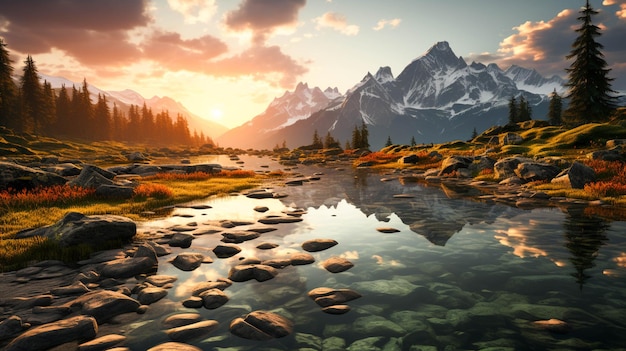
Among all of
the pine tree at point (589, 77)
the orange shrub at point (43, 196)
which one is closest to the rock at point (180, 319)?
the orange shrub at point (43, 196)

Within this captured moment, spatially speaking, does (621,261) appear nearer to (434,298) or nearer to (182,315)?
(434,298)

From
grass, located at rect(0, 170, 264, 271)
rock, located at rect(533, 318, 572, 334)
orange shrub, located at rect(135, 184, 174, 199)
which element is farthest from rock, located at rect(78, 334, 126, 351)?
orange shrub, located at rect(135, 184, 174, 199)

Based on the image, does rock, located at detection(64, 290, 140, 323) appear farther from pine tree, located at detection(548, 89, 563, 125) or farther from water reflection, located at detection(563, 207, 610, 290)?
pine tree, located at detection(548, 89, 563, 125)

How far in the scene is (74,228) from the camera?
9586 millimetres

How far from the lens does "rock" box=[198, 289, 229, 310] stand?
6531 millimetres

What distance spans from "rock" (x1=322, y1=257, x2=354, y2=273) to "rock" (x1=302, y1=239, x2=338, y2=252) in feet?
4.00

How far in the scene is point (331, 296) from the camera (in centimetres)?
677

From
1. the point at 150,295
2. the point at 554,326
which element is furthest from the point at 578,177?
the point at 150,295

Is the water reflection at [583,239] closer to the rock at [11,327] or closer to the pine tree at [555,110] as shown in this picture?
the rock at [11,327]

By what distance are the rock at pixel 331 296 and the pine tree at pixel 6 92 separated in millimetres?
98077

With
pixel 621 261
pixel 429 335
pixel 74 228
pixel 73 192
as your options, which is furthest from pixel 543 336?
pixel 73 192

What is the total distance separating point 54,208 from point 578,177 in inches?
1059

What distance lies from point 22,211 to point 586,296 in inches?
735

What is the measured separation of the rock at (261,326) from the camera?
5465 mm
